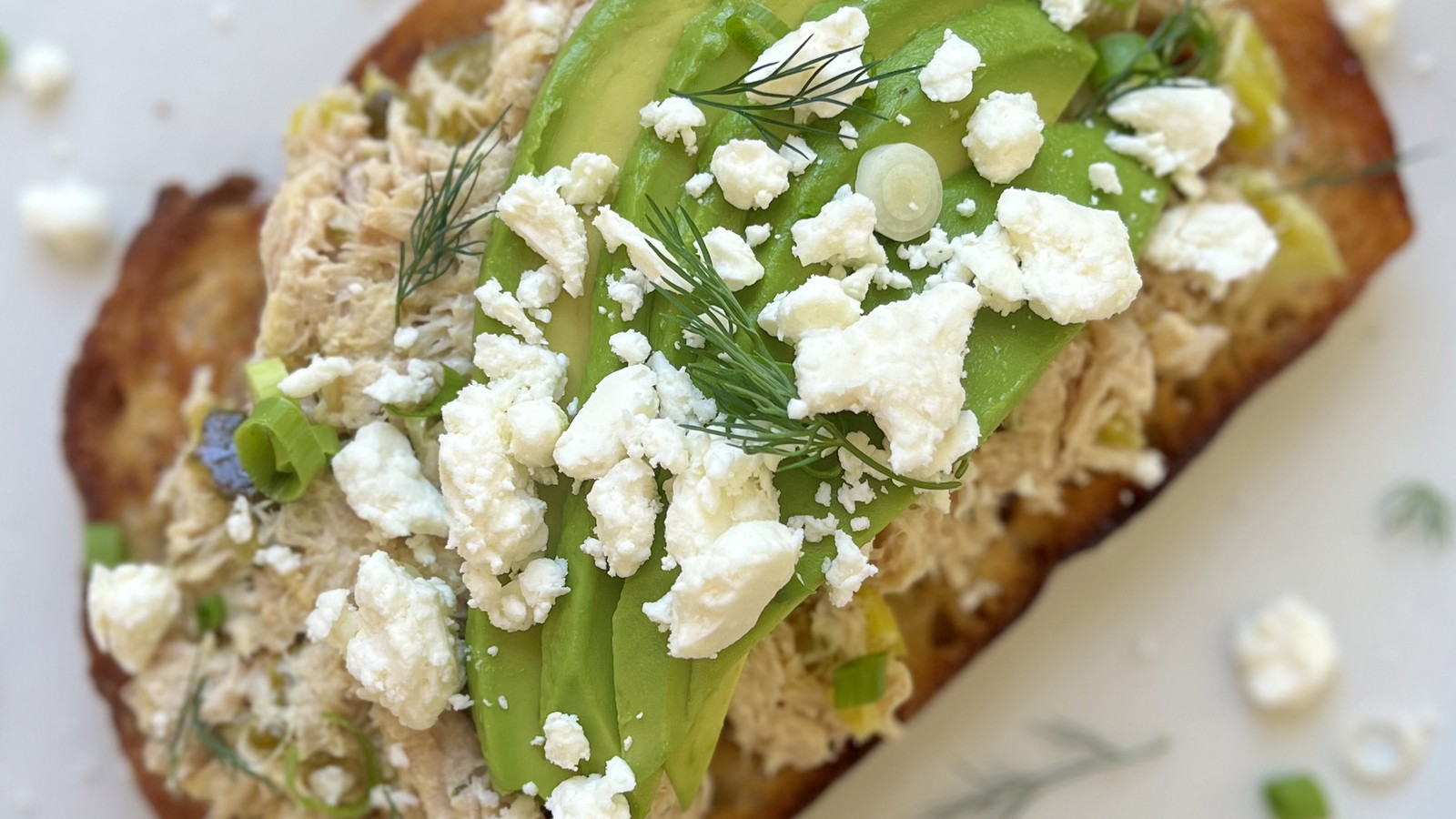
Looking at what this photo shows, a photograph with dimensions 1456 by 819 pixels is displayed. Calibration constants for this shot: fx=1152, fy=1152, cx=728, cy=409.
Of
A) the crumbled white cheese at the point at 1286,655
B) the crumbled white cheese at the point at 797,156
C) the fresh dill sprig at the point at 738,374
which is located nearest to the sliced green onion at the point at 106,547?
the fresh dill sprig at the point at 738,374

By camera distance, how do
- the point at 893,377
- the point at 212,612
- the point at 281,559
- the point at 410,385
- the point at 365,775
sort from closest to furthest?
the point at 893,377, the point at 410,385, the point at 281,559, the point at 365,775, the point at 212,612

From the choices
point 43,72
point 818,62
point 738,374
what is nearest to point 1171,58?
point 818,62

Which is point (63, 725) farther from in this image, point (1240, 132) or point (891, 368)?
point (1240, 132)

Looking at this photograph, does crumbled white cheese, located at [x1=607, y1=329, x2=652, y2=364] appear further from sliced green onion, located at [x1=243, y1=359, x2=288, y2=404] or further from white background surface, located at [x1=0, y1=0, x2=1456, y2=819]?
white background surface, located at [x1=0, y1=0, x2=1456, y2=819]

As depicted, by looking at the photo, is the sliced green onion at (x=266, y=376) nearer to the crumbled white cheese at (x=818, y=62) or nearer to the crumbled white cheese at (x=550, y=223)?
the crumbled white cheese at (x=550, y=223)

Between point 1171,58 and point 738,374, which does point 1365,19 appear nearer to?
point 1171,58

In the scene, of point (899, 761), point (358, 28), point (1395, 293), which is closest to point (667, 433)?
point (899, 761)
